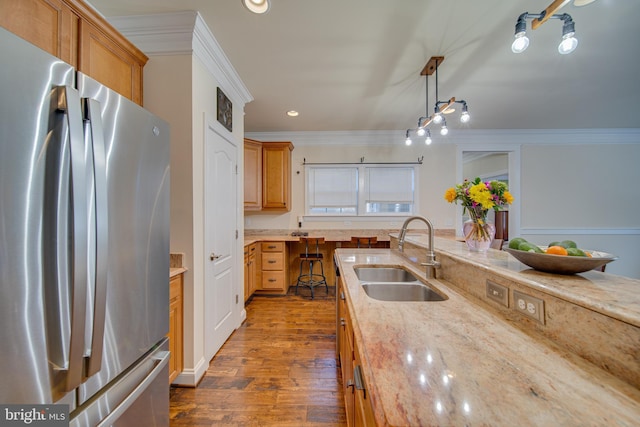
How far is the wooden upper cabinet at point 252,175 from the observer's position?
359cm

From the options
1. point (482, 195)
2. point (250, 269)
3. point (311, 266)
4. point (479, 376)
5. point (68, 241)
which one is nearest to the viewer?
point (479, 376)

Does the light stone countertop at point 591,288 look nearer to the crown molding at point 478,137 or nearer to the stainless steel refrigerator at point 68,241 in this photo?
the stainless steel refrigerator at point 68,241

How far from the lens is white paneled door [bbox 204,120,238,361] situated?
1.94m

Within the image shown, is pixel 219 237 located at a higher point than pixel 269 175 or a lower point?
lower

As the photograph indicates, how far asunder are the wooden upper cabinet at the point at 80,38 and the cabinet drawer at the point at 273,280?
2637mm

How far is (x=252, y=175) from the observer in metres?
3.70

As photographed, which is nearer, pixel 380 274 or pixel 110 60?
pixel 110 60

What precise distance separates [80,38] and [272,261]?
294 centimetres

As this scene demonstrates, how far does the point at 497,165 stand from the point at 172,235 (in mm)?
6497

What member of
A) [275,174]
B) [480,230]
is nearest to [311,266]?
[275,174]

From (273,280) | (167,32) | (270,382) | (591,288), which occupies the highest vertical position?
(167,32)

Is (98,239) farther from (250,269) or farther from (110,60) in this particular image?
(250,269)

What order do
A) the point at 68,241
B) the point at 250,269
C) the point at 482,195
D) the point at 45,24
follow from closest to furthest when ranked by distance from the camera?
1. the point at 68,241
2. the point at 45,24
3. the point at 482,195
4. the point at 250,269

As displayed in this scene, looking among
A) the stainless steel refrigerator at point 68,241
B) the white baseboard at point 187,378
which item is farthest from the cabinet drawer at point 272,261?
the stainless steel refrigerator at point 68,241
